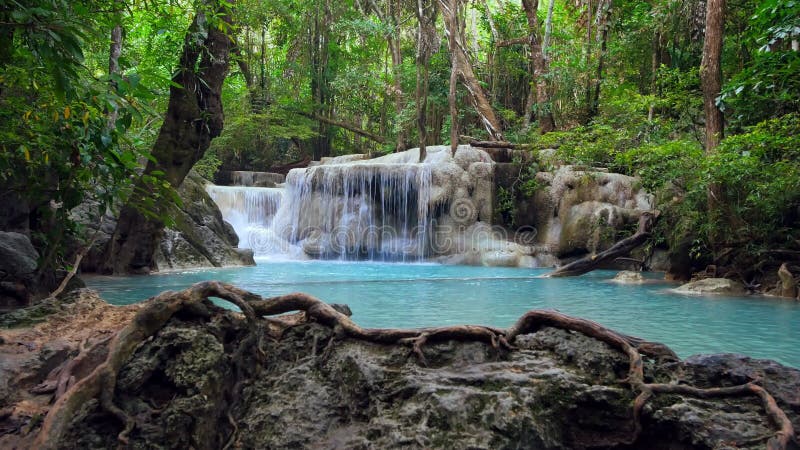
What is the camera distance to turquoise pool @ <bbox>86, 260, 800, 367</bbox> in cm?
522

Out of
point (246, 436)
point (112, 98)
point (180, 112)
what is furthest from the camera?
point (180, 112)

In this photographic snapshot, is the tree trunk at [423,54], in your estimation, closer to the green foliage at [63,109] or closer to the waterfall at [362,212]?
the waterfall at [362,212]

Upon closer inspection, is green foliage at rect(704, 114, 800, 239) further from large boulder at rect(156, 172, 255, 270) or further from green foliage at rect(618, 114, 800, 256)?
large boulder at rect(156, 172, 255, 270)

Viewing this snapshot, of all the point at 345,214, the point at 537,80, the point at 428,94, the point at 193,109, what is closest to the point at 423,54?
the point at 428,94

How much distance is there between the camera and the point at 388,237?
16.6 m

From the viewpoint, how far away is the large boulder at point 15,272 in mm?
4270

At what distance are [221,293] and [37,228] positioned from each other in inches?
150

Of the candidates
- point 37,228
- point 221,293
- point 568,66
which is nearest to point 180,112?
point 37,228

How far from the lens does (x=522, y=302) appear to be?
24.2 feet

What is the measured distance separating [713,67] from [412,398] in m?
8.84

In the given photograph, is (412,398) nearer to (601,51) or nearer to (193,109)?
(193,109)

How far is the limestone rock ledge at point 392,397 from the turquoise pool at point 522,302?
87.2 inches

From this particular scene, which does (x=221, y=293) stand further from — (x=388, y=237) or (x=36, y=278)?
(x=388, y=237)

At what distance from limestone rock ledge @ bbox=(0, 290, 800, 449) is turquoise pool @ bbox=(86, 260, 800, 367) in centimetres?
221
